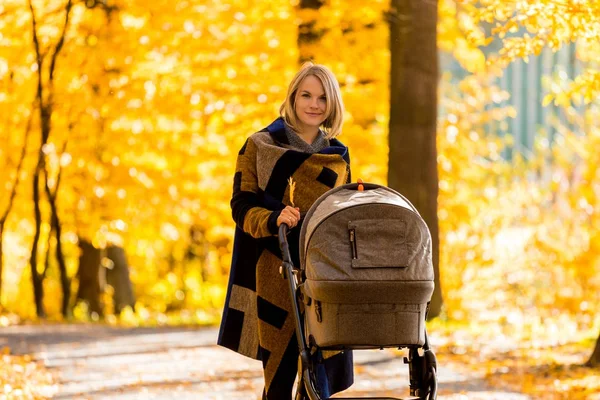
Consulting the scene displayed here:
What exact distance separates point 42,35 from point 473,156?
714 centimetres

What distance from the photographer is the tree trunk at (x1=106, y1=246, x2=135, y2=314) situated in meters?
23.4

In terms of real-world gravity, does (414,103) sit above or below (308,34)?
below

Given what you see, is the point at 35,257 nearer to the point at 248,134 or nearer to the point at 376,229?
the point at 248,134

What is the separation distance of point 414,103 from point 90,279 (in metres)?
10.8

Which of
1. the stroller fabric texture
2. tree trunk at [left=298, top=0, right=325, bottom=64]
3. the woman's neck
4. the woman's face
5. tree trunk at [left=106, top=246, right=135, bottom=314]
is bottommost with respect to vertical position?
tree trunk at [left=106, top=246, right=135, bottom=314]

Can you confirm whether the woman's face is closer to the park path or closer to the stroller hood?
the stroller hood

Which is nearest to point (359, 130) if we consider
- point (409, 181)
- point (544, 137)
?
point (409, 181)

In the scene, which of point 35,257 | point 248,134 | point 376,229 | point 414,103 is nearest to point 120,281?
point 35,257

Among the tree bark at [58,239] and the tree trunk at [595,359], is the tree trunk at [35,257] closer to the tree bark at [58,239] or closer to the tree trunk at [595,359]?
the tree bark at [58,239]

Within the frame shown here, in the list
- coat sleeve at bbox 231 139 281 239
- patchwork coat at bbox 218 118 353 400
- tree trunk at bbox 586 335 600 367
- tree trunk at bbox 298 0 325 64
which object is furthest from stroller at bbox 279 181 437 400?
tree trunk at bbox 298 0 325 64

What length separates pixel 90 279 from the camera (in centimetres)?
2209

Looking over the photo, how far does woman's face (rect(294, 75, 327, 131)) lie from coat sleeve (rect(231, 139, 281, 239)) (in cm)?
26

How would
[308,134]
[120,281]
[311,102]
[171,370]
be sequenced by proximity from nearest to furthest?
[311,102] < [308,134] < [171,370] < [120,281]

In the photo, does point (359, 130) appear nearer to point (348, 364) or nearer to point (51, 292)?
point (348, 364)
